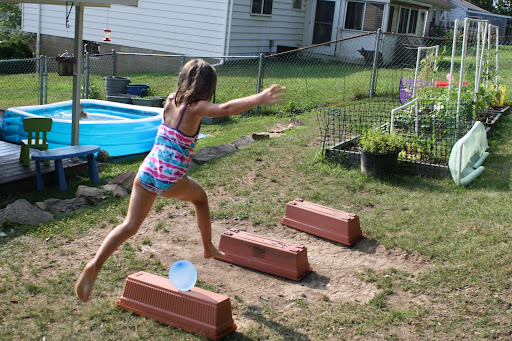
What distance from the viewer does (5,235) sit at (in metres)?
5.47

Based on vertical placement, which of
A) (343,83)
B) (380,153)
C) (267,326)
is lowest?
(267,326)

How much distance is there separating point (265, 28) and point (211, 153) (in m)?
13.8

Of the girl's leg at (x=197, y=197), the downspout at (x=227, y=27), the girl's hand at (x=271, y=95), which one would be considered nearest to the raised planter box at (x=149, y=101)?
the downspout at (x=227, y=27)

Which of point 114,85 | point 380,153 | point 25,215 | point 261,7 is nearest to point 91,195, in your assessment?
point 25,215

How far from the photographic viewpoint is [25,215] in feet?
19.1

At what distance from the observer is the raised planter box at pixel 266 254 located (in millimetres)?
4672

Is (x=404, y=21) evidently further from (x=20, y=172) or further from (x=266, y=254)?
(x=266, y=254)

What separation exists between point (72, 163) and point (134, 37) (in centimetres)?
1375

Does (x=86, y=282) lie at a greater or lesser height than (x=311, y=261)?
greater

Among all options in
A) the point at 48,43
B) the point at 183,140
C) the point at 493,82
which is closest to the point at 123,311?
the point at 183,140

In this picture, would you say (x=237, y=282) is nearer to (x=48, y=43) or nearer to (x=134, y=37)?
(x=134, y=37)

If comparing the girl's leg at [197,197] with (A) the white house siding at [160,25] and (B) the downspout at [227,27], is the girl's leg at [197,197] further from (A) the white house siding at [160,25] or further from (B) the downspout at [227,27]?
(A) the white house siding at [160,25]

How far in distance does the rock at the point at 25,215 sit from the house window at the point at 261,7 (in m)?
15.6

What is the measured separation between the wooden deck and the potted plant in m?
4.14
